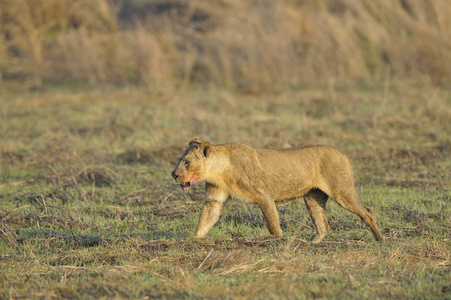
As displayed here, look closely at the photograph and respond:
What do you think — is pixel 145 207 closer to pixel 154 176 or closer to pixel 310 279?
pixel 154 176

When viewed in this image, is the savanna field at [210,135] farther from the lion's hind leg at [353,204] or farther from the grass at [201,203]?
the lion's hind leg at [353,204]

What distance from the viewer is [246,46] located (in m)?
17.2

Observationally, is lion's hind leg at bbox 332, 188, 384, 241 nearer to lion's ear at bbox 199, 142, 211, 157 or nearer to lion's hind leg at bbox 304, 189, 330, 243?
lion's hind leg at bbox 304, 189, 330, 243

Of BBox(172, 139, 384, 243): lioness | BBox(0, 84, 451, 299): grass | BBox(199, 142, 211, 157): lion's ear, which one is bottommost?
BBox(0, 84, 451, 299): grass

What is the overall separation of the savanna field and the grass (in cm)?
3

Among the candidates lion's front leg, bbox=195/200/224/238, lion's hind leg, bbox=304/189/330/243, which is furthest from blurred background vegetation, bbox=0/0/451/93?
lion's front leg, bbox=195/200/224/238


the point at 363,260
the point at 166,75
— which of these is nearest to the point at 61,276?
the point at 363,260

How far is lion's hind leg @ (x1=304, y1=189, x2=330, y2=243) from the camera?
22.8ft

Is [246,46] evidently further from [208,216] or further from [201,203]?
[208,216]

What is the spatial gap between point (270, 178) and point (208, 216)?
2.31 feet

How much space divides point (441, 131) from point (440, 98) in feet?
8.21

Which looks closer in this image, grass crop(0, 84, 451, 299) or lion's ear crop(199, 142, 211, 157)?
grass crop(0, 84, 451, 299)

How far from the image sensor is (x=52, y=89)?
17.6 meters

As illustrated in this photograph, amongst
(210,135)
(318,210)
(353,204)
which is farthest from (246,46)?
(353,204)
